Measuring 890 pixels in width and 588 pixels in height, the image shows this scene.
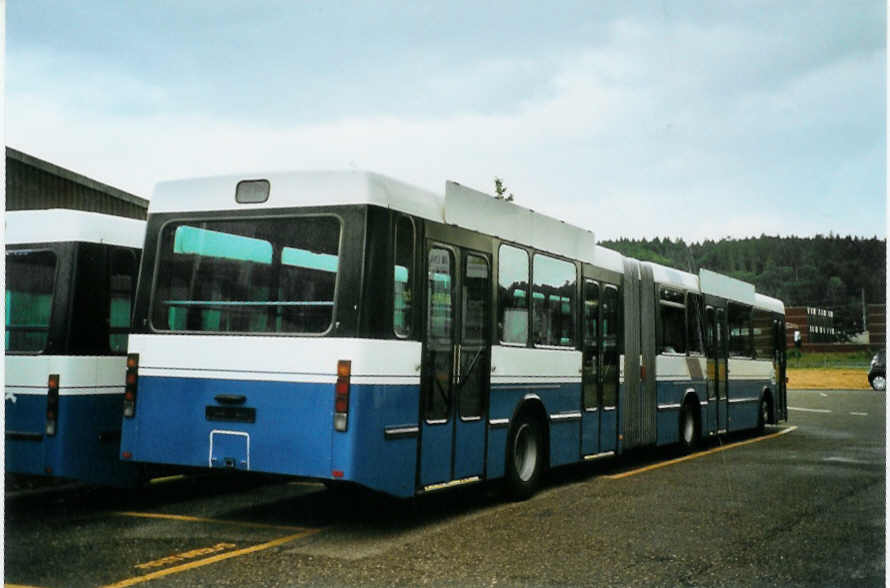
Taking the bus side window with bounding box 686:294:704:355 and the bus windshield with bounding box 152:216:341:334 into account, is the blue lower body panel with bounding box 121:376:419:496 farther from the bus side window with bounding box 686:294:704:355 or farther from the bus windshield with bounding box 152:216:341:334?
the bus side window with bounding box 686:294:704:355

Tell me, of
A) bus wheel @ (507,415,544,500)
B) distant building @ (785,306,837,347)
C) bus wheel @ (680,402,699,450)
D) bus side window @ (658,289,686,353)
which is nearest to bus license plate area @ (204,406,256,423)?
bus wheel @ (507,415,544,500)

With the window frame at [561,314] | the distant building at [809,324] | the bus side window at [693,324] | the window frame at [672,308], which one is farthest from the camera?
the bus side window at [693,324]

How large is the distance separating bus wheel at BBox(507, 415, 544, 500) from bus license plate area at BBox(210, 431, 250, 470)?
279 centimetres

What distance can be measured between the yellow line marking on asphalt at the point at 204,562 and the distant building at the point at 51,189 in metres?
7.58

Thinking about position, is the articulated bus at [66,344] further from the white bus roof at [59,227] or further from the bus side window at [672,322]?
the bus side window at [672,322]

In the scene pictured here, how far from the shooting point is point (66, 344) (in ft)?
28.2

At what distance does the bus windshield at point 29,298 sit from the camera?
28.5 feet

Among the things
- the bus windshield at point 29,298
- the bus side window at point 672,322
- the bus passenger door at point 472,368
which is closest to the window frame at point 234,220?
the bus windshield at point 29,298

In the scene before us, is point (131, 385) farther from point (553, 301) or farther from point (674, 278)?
point (674, 278)

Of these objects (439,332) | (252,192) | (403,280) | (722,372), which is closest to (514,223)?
(439,332)

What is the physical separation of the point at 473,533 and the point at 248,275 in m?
2.67

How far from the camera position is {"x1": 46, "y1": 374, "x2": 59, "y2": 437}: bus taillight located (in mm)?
8477

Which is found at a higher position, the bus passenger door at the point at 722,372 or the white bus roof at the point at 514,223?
the white bus roof at the point at 514,223

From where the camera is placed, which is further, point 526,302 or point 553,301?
point 553,301
